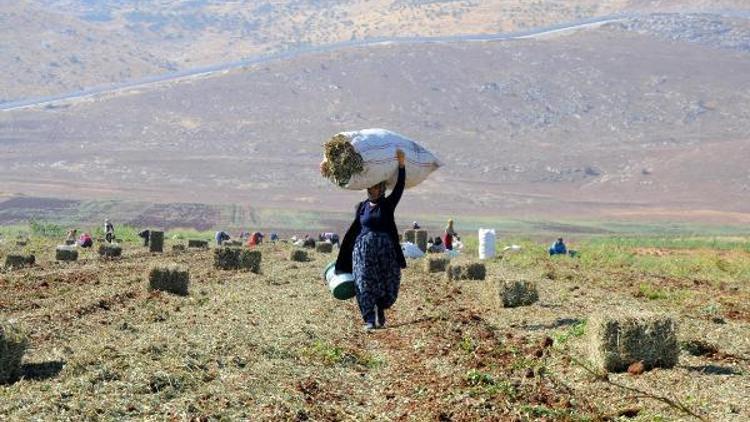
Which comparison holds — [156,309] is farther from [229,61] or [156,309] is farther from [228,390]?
[229,61]

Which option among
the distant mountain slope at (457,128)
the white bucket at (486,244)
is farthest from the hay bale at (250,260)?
the distant mountain slope at (457,128)

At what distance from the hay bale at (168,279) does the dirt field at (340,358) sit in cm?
37

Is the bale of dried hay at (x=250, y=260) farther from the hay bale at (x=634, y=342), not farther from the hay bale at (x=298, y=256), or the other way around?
the hay bale at (x=634, y=342)

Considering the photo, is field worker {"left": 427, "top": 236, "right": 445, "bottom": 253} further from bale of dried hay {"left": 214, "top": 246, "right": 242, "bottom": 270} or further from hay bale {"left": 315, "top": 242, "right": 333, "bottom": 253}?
bale of dried hay {"left": 214, "top": 246, "right": 242, "bottom": 270}

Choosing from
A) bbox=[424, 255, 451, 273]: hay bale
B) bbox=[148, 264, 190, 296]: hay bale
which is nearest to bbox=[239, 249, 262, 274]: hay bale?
bbox=[424, 255, 451, 273]: hay bale

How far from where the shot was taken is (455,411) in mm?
10516

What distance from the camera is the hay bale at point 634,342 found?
→ 42.5 ft

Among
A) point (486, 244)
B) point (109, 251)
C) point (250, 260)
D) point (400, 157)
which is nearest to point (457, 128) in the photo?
point (486, 244)

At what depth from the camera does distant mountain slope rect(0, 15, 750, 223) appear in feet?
403

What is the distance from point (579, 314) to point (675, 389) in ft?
24.5

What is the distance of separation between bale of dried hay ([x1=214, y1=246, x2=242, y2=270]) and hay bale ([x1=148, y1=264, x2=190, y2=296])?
783cm

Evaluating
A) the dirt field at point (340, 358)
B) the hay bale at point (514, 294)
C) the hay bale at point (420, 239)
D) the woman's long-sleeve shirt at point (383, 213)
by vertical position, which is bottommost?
the dirt field at point (340, 358)

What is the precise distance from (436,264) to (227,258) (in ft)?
17.0

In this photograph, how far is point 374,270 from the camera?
53.3ft
